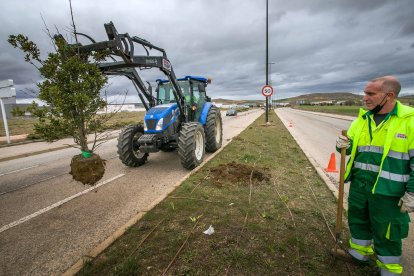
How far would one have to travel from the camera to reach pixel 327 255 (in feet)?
9.82

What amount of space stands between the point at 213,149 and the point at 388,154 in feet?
22.1

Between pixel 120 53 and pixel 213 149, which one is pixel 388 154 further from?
pixel 213 149

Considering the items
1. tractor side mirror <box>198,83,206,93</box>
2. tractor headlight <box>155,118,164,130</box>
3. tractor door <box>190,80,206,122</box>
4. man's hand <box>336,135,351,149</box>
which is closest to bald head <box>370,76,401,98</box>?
man's hand <box>336,135,351,149</box>

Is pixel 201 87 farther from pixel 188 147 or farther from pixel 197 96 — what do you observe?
pixel 188 147

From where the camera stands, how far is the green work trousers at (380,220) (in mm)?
2445

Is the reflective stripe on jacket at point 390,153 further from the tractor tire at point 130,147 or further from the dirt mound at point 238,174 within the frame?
the tractor tire at point 130,147

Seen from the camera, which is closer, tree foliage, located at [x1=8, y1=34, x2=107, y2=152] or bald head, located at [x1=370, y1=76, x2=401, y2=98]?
bald head, located at [x1=370, y1=76, x2=401, y2=98]

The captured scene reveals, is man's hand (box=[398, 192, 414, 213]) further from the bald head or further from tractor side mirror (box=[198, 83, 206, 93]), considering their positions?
tractor side mirror (box=[198, 83, 206, 93])

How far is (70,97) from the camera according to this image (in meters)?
3.53

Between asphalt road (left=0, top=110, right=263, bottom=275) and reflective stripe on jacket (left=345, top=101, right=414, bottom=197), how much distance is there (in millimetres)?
3658

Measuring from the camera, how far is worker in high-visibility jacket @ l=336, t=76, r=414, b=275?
241 cm

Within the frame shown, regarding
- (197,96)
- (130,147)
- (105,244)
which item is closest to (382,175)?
(105,244)

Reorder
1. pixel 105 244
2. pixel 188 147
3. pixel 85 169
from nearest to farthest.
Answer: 1. pixel 105 244
2. pixel 85 169
3. pixel 188 147

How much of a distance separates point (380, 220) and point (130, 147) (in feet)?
20.3
